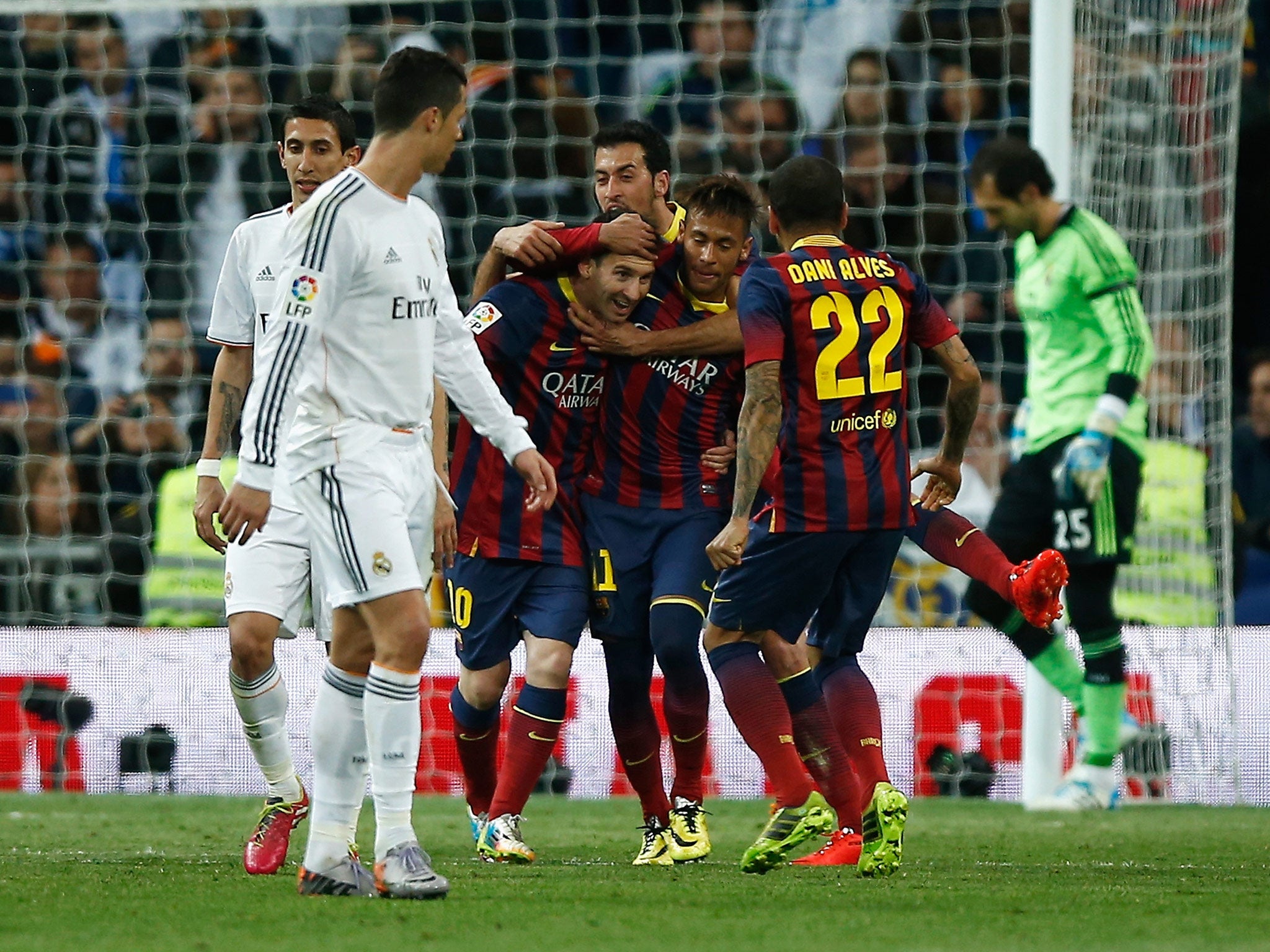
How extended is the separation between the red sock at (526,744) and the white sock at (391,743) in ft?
4.51

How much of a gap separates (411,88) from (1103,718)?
4438 mm

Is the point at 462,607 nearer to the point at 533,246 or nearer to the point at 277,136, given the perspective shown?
the point at 533,246

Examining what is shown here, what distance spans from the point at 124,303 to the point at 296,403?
23.5 ft

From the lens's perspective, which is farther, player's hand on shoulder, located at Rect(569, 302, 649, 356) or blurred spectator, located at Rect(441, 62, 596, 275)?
blurred spectator, located at Rect(441, 62, 596, 275)

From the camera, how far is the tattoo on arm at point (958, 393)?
535cm

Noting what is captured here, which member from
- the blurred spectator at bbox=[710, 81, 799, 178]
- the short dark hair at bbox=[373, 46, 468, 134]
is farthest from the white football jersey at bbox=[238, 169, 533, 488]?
the blurred spectator at bbox=[710, 81, 799, 178]

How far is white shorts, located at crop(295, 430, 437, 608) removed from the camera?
4160 mm

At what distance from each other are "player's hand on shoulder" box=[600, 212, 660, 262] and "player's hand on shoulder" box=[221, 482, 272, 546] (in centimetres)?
179

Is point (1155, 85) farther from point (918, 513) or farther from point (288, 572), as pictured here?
point (288, 572)

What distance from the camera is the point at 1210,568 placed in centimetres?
882

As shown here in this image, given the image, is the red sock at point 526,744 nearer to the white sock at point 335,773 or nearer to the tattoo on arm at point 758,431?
the tattoo on arm at point 758,431

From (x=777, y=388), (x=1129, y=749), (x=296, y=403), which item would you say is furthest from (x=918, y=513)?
(x=1129, y=749)

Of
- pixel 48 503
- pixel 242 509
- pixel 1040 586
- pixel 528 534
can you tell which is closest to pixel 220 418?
pixel 528 534

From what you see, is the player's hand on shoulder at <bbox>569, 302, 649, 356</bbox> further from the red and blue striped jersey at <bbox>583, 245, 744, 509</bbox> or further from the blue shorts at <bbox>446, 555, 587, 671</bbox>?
the blue shorts at <bbox>446, 555, 587, 671</bbox>
